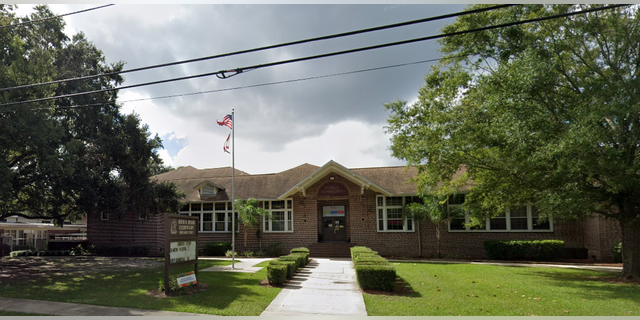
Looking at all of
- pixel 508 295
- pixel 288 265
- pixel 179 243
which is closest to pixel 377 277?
pixel 288 265

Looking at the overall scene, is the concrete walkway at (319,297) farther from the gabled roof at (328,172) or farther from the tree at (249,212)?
the tree at (249,212)

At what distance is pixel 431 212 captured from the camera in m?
21.2

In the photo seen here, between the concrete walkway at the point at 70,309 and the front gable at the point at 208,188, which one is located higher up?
the front gable at the point at 208,188

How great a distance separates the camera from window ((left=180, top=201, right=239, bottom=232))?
87.0ft

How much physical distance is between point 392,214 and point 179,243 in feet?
49.6

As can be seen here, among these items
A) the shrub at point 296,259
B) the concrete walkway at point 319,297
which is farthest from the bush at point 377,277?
the shrub at point 296,259

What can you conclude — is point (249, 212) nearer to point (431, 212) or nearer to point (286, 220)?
point (286, 220)

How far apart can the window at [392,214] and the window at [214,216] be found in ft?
33.6

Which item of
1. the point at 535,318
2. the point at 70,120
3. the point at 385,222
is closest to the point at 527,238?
the point at 385,222

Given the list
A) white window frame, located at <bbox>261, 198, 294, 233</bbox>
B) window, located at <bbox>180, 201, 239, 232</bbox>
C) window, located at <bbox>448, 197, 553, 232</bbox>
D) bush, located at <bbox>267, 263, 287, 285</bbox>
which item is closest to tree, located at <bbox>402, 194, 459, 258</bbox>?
window, located at <bbox>448, 197, 553, 232</bbox>

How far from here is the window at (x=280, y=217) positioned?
25203mm

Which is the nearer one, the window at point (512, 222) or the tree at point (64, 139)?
the tree at point (64, 139)

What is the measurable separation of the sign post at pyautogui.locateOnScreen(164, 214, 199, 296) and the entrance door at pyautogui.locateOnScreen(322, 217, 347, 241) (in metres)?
13.3

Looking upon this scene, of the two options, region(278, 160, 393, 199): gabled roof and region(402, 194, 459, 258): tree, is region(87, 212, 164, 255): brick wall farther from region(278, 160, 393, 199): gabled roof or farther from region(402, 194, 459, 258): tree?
region(402, 194, 459, 258): tree
